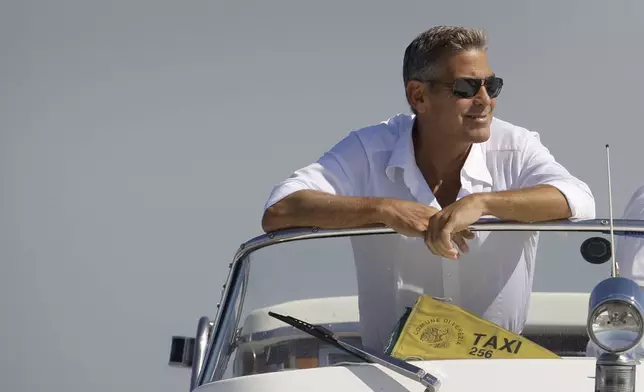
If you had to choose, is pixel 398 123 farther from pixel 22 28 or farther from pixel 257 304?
pixel 22 28

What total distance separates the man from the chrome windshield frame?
28 millimetres

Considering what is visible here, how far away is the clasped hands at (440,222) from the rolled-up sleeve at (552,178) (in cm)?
33

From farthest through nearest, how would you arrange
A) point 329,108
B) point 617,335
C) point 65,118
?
point 65,118
point 329,108
point 617,335

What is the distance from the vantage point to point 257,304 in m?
4.54

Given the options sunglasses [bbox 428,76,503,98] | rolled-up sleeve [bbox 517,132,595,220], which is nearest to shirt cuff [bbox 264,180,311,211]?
sunglasses [bbox 428,76,503,98]

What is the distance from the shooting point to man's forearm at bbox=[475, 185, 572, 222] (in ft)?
14.7

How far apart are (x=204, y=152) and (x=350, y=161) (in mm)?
12436

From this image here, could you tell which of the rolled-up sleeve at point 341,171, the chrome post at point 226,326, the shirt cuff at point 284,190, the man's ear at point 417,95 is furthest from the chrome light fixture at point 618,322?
the man's ear at point 417,95

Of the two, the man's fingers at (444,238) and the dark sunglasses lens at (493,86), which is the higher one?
the dark sunglasses lens at (493,86)

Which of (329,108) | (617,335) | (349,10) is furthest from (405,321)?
(349,10)

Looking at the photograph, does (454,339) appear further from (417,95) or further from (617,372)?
→ (417,95)

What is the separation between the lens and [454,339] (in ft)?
13.8

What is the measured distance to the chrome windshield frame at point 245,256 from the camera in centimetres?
446

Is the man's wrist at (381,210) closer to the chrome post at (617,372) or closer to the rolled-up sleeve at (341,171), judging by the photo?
the rolled-up sleeve at (341,171)
